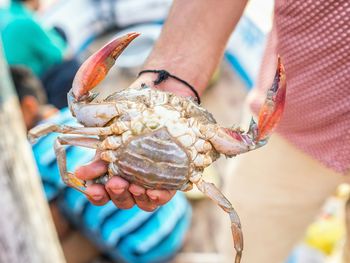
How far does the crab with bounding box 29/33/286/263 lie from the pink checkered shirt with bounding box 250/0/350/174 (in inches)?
9.5

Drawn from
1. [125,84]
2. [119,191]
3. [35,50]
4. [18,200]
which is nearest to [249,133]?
[119,191]

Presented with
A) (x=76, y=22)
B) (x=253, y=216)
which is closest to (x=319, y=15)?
(x=253, y=216)

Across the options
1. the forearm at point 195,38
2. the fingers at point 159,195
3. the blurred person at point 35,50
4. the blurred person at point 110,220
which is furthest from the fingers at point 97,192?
the blurred person at point 35,50

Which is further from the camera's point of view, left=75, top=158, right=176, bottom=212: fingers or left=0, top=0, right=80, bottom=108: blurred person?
left=0, top=0, right=80, bottom=108: blurred person

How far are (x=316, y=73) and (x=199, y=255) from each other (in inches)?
66.7

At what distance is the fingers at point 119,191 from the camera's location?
1.36 meters

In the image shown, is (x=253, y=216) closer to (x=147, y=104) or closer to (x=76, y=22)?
(x=147, y=104)

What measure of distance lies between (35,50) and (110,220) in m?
1.85

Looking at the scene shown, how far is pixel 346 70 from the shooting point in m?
1.42

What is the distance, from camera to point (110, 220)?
2588 millimetres

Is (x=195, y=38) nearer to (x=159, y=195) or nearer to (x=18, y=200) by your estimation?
(x=159, y=195)

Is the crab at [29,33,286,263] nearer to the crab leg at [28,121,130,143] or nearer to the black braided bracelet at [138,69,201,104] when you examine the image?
the crab leg at [28,121,130,143]

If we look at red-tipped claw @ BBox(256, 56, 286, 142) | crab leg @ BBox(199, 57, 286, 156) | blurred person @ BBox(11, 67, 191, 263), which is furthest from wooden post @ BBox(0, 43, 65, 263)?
red-tipped claw @ BBox(256, 56, 286, 142)

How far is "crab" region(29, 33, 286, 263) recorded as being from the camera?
1.31 m
